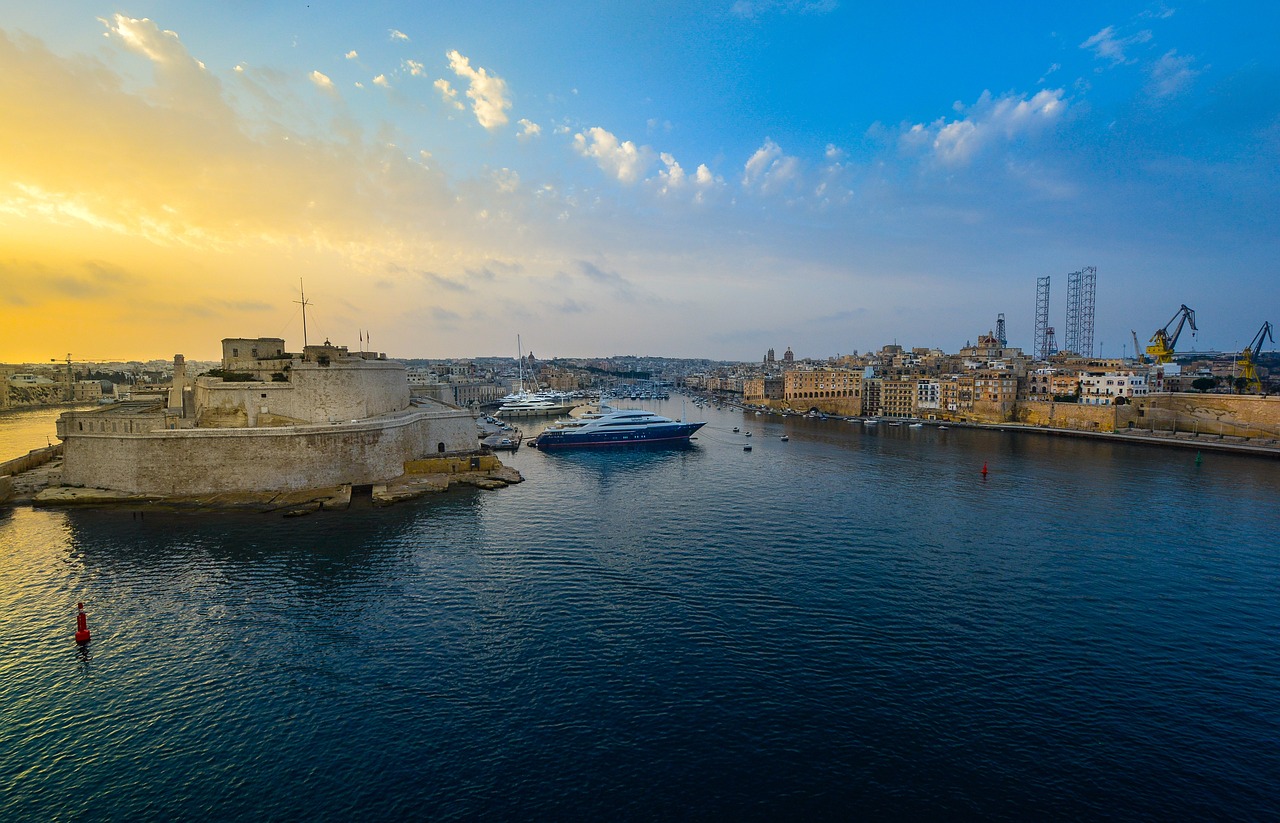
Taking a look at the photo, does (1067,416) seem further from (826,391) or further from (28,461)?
(28,461)

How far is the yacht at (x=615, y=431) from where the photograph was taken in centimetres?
5162

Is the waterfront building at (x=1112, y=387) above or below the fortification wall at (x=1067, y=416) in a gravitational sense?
above

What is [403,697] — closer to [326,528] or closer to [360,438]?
[326,528]

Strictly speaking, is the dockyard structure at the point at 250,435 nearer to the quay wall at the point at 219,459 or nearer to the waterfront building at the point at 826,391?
the quay wall at the point at 219,459

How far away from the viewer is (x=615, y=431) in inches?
2090

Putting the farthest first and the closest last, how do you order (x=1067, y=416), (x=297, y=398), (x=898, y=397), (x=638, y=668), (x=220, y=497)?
(x=898, y=397), (x=1067, y=416), (x=297, y=398), (x=220, y=497), (x=638, y=668)

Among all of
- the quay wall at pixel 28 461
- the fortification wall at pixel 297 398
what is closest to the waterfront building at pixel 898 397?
the fortification wall at pixel 297 398

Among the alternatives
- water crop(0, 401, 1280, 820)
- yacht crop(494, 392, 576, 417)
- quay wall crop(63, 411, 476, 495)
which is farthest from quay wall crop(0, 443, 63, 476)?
yacht crop(494, 392, 576, 417)

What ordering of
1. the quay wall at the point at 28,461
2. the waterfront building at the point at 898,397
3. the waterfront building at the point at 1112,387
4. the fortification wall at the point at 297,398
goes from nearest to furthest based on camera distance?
the fortification wall at the point at 297,398
the quay wall at the point at 28,461
the waterfront building at the point at 1112,387
the waterfront building at the point at 898,397

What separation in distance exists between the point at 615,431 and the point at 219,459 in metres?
31.3

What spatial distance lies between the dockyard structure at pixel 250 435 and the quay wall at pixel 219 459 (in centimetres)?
5

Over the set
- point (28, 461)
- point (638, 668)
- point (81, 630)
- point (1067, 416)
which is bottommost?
point (638, 668)

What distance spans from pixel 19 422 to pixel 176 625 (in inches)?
3037

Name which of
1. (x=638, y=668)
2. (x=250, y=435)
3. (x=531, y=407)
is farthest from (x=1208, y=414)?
(x=250, y=435)
